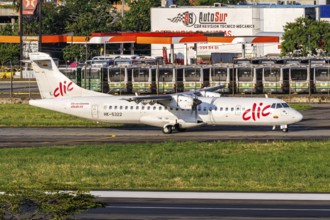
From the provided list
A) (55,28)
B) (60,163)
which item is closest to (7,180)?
(60,163)

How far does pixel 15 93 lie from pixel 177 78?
1632 centimetres

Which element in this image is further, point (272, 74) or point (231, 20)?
point (231, 20)

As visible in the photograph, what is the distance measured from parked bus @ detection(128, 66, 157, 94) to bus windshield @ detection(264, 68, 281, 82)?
10191 mm

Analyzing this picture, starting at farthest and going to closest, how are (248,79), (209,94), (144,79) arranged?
(144,79)
(248,79)
(209,94)

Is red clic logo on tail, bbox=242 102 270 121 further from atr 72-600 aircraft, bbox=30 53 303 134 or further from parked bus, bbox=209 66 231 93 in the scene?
parked bus, bbox=209 66 231 93

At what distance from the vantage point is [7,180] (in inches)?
1670

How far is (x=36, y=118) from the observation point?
69.8 meters

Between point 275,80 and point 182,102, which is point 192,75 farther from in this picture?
point 182,102

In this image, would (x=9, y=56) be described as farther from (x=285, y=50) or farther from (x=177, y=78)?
(x=177, y=78)

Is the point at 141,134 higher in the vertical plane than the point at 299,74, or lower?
lower

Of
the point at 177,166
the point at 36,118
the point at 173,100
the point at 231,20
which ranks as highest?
the point at 231,20

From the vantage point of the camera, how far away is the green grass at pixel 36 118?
65938mm

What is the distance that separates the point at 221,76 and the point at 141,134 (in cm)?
2945

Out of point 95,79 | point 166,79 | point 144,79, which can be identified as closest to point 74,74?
→ point 95,79
